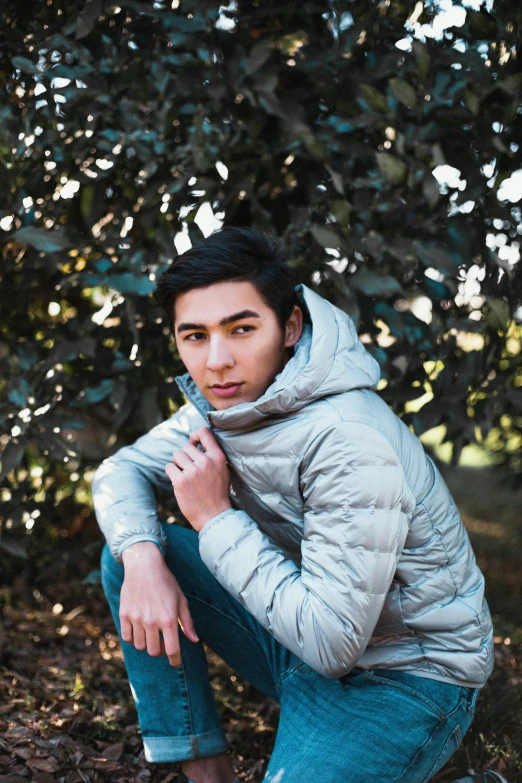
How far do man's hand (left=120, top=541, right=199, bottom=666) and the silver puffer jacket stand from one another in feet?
0.33

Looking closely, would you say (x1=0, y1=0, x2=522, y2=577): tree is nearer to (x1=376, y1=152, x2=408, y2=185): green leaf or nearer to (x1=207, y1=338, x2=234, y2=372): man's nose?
(x1=376, y1=152, x2=408, y2=185): green leaf

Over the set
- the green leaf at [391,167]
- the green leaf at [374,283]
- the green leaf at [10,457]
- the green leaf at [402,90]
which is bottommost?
the green leaf at [10,457]

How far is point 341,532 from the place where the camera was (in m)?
1.46

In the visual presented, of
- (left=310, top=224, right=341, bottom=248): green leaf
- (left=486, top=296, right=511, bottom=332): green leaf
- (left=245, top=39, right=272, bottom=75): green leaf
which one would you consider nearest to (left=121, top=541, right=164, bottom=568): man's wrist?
(left=310, top=224, right=341, bottom=248): green leaf

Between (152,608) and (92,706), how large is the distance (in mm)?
767

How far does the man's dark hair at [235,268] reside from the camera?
167 cm

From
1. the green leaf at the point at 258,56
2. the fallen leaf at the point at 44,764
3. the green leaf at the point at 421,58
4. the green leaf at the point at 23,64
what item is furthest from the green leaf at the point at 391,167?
the fallen leaf at the point at 44,764

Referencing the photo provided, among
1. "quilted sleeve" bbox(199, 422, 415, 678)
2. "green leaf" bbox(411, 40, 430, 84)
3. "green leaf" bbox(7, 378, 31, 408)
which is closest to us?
"quilted sleeve" bbox(199, 422, 415, 678)

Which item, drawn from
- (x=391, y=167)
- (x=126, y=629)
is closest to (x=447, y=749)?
(x=126, y=629)

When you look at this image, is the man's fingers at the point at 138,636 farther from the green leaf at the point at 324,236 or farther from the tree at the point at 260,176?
the green leaf at the point at 324,236

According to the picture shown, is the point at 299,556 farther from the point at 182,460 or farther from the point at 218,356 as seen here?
the point at 218,356

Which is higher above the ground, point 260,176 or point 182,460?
point 260,176

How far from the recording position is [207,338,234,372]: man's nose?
1.64m

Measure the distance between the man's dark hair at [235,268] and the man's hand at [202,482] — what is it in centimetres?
34
